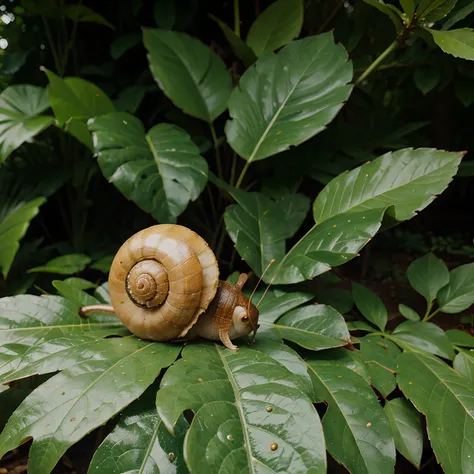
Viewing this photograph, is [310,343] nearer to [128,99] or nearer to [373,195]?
[373,195]

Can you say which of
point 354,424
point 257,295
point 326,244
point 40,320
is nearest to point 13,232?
point 40,320

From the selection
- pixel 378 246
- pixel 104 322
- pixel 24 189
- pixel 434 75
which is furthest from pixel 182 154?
pixel 378 246

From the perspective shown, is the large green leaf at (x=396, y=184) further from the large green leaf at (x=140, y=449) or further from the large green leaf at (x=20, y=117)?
the large green leaf at (x=20, y=117)

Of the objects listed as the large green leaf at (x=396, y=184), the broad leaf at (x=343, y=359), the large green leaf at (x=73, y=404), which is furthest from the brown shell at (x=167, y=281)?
the large green leaf at (x=396, y=184)

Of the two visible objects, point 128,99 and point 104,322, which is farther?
point 128,99

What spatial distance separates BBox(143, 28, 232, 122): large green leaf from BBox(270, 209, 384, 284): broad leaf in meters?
0.66

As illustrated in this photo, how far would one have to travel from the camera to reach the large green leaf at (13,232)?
129 centimetres

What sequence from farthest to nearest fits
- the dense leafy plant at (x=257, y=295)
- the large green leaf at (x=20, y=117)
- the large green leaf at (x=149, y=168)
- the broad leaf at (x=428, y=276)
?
the large green leaf at (x=20, y=117)
the broad leaf at (x=428, y=276)
the large green leaf at (x=149, y=168)
the dense leafy plant at (x=257, y=295)

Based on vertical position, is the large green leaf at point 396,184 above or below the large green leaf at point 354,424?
above

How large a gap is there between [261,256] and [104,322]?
0.49 m

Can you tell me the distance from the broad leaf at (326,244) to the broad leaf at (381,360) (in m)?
0.26

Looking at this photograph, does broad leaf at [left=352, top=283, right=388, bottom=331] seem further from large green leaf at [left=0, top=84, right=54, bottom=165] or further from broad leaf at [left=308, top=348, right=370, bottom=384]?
large green leaf at [left=0, top=84, right=54, bottom=165]

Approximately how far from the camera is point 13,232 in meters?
1.35

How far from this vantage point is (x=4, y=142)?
1.39 metres
